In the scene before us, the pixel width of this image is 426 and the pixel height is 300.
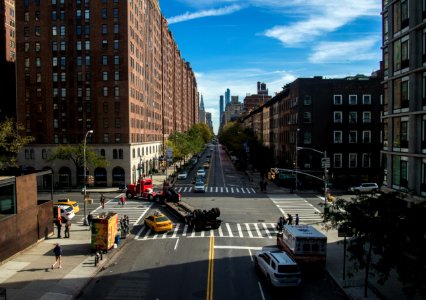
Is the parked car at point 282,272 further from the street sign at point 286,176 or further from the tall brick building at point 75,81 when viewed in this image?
the tall brick building at point 75,81

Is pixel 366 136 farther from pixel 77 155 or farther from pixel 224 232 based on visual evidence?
pixel 77 155

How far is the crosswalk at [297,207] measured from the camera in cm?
4434

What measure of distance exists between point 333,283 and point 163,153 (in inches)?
3965

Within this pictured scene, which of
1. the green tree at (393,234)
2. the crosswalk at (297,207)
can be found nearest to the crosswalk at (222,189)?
the crosswalk at (297,207)

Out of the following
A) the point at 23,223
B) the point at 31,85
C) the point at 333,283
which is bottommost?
the point at 333,283

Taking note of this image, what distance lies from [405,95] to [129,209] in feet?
109

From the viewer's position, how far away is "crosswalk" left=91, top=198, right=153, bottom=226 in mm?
45219

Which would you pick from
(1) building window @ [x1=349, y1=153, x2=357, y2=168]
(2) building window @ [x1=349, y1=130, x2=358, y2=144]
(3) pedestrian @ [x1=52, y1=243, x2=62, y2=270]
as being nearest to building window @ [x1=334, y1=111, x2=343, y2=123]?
(2) building window @ [x1=349, y1=130, x2=358, y2=144]

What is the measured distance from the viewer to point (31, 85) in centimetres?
7544

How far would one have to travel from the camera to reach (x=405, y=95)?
2847 cm

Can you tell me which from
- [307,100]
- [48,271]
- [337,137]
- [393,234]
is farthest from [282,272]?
[307,100]

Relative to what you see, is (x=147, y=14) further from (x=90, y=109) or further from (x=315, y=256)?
(x=315, y=256)

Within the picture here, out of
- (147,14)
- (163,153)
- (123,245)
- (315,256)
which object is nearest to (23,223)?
(123,245)

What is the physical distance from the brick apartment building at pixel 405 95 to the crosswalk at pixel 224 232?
11196 mm
